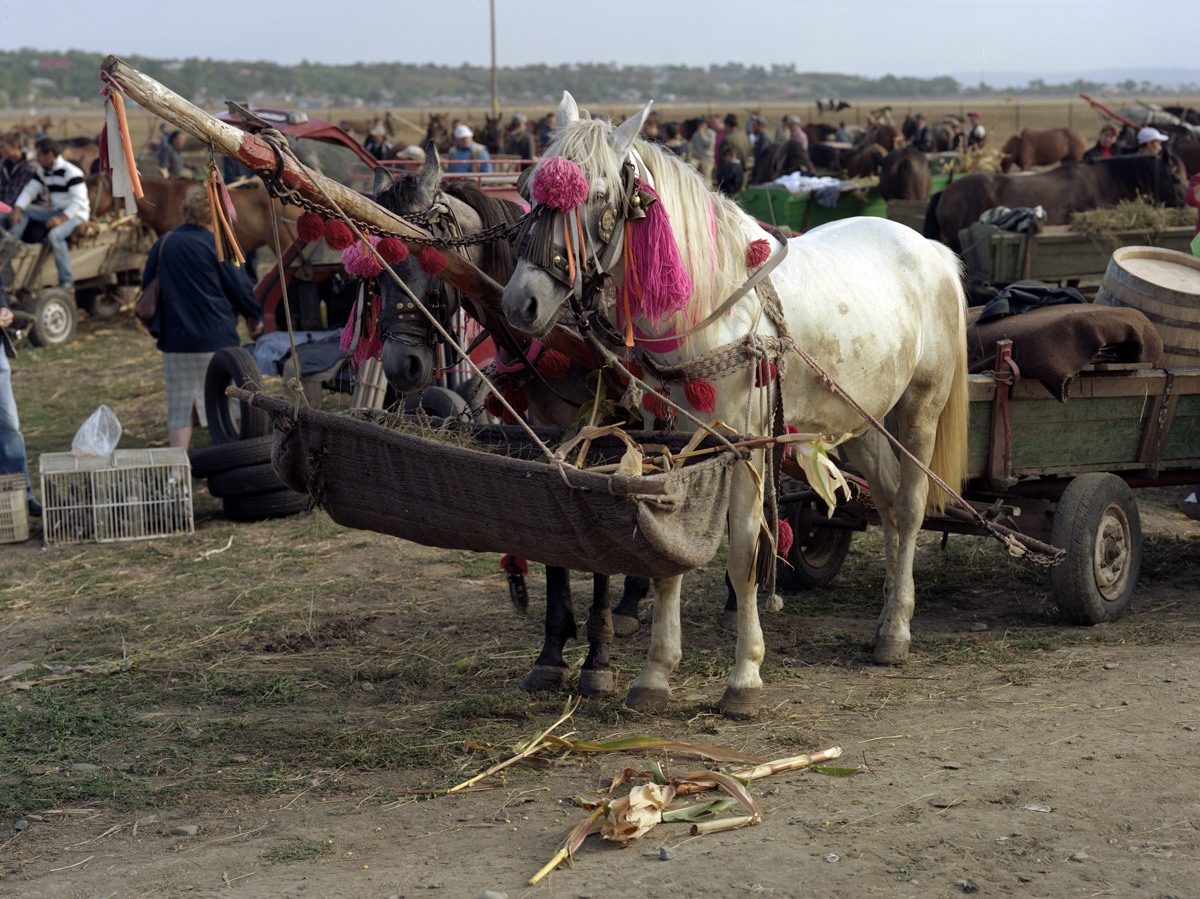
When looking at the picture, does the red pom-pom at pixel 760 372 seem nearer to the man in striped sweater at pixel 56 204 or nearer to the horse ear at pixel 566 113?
the horse ear at pixel 566 113

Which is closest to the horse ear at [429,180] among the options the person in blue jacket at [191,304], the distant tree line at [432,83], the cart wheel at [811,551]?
the cart wheel at [811,551]

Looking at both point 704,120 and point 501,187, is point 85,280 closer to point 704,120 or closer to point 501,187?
point 501,187

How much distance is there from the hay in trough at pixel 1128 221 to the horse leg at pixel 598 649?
652 centimetres

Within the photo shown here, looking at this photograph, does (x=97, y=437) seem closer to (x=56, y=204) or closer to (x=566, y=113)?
(x=566, y=113)

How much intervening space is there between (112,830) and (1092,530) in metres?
4.20

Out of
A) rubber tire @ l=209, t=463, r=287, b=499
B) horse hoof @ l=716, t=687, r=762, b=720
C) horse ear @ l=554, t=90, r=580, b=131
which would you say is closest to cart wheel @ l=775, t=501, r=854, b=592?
horse hoof @ l=716, t=687, r=762, b=720

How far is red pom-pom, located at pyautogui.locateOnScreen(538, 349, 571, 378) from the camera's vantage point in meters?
4.64

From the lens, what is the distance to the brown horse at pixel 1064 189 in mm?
13555

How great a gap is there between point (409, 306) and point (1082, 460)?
132 inches

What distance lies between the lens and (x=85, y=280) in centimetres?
1490

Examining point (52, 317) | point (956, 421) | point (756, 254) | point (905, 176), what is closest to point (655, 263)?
point (756, 254)

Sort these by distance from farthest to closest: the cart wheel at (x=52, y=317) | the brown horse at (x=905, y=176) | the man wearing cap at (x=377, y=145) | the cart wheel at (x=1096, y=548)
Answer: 1. the man wearing cap at (x=377, y=145)
2. the brown horse at (x=905, y=176)
3. the cart wheel at (x=52, y=317)
4. the cart wheel at (x=1096, y=548)

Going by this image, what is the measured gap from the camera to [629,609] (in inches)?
226

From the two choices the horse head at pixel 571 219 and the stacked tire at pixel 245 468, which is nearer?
the horse head at pixel 571 219
